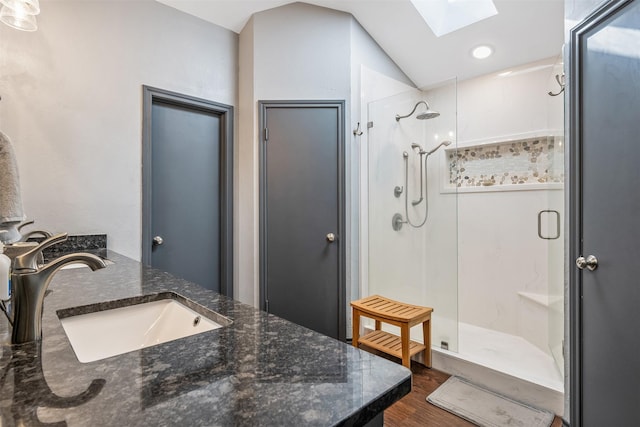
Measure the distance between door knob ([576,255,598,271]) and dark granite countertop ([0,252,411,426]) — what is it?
4.01 feet

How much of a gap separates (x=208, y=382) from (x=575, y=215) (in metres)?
1.63

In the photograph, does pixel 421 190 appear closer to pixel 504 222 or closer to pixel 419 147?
pixel 419 147

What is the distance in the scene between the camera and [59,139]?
2.06 m

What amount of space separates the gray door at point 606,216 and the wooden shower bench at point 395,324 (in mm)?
A: 834

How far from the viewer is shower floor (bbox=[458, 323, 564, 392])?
1.94 metres

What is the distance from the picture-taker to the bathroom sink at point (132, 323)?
0.89 meters

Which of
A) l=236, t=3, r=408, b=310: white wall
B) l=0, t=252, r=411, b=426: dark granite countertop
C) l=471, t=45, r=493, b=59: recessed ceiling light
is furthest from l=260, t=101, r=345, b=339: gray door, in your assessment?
l=0, t=252, r=411, b=426: dark granite countertop

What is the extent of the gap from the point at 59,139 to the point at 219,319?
1936 millimetres

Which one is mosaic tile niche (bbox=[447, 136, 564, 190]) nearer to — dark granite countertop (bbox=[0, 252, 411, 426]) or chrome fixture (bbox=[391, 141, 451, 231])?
chrome fixture (bbox=[391, 141, 451, 231])

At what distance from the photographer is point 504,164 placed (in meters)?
2.87

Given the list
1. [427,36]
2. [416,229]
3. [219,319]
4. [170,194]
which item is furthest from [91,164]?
[427,36]

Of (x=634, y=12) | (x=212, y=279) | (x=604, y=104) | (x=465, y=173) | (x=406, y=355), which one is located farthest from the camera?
(x=465, y=173)

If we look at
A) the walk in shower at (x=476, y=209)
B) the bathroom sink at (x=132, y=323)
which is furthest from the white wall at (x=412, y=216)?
the bathroom sink at (x=132, y=323)

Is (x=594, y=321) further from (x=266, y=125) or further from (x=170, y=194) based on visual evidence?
(x=170, y=194)
